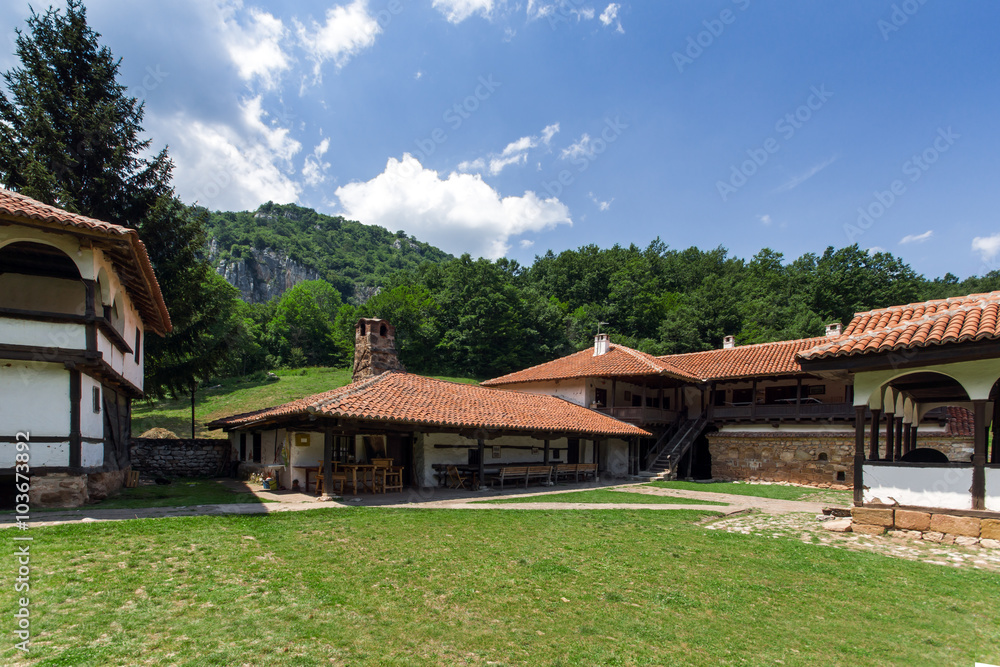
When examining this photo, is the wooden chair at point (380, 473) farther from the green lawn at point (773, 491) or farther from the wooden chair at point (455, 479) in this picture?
the green lawn at point (773, 491)

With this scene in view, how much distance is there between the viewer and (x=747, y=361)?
24.5 metres

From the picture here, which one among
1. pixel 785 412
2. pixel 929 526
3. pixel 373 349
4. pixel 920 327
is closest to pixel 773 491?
pixel 785 412

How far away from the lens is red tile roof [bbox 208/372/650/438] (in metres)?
12.9

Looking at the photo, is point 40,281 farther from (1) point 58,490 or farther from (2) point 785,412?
(2) point 785,412

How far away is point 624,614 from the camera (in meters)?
5.07

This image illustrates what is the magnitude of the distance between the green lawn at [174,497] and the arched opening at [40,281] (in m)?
4.33

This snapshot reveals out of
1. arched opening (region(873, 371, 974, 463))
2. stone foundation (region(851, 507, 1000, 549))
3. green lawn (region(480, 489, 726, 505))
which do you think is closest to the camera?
stone foundation (region(851, 507, 1000, 549))

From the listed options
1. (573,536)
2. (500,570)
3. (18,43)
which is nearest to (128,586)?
(500,570)

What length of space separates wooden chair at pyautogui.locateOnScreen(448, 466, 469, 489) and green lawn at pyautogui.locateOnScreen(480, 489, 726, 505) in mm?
2237

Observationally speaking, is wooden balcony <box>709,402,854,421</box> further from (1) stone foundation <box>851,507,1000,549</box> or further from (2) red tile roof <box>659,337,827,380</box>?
(1) stone foundation <box>851,507,1000,549</box>

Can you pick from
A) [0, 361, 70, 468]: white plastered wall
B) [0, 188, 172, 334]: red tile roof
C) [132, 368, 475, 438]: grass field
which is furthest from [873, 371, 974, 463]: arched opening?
[132, 368, 475, 438]: grass field

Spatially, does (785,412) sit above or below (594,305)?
below

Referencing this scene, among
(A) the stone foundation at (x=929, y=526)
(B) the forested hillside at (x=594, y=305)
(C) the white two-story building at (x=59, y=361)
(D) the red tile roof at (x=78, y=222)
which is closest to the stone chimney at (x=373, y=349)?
(D) the red tile roof at (x=78, y=222)

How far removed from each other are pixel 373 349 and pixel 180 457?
26.5ft
